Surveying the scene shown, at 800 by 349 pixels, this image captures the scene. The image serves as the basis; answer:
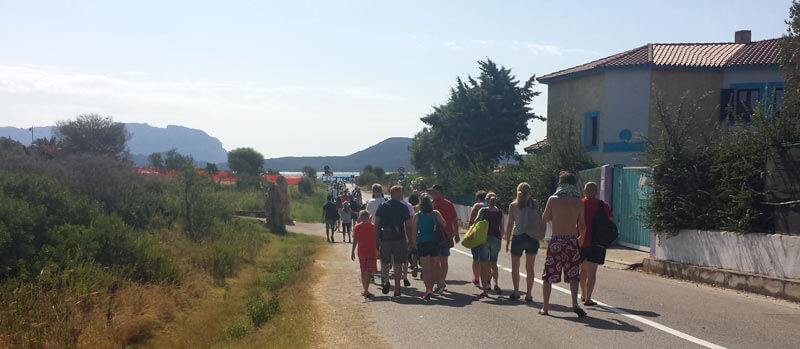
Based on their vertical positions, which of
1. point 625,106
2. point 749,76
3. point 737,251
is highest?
point 749,76

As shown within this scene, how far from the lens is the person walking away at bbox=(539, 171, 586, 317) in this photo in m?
8.61

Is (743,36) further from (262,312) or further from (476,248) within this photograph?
(262,312)

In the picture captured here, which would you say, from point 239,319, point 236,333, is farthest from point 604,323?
point 239,319

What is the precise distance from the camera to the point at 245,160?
119312 mm

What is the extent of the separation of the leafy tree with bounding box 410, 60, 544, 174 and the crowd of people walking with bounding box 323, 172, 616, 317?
2715 centimetres

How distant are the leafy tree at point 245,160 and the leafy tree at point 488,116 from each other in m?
76.5

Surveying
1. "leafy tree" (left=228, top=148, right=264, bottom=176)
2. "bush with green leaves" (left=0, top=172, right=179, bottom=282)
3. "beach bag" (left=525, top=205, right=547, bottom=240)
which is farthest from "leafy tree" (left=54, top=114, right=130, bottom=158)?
"beach bag" (left=525, top=205, right=547, bottom=240)

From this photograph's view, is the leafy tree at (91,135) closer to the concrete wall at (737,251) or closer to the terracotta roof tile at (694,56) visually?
the terracotta roof tile at (694,56)

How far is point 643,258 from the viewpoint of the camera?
50.4 feet

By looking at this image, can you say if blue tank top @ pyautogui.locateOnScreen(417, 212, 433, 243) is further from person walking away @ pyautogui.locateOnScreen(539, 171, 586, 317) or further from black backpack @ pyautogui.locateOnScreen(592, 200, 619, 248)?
black backpack @ pyautogui.locateOnScreen(592, 200, 619, 248)

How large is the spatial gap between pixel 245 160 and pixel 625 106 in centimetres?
9769

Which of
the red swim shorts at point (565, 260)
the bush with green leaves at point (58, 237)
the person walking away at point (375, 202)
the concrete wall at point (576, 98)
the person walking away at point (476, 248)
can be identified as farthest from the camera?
the concrete wall at point (576, 98)

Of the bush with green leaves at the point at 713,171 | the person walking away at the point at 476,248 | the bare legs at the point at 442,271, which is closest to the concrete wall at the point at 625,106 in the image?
the bush with green leaves at the point at 713,171

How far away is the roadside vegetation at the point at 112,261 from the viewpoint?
33.3 feet
